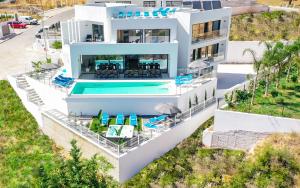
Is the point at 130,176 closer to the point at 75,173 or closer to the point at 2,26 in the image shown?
the point at 75,173

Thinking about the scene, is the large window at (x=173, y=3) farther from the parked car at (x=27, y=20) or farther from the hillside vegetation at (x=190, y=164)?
the parked car at (x=27, y=20)

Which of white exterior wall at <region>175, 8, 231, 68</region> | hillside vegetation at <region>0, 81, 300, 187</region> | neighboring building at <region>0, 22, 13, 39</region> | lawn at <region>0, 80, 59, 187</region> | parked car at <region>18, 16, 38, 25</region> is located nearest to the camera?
hillside vegetation at <region>0, 81, 300, 187</region>

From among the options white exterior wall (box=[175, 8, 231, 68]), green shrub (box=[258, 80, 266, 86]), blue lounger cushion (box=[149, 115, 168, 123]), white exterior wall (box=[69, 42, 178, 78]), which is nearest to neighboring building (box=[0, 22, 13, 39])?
white exterior wall (box=[69, 42, 178, 78])

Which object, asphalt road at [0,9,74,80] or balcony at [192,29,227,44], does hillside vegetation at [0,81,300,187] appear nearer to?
balcony at [192,29,227,44]

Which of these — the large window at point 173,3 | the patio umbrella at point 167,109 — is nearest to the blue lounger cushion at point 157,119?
the patio umbrella at point 167,109

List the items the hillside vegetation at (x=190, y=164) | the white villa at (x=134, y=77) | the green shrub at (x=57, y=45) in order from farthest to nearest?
the green shrub at (x=57, y=45) → the white villa at (x=134, y=77) → the hillside vegetation at (x=190, y=164)

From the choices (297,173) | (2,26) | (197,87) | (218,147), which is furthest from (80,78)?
(2,26)

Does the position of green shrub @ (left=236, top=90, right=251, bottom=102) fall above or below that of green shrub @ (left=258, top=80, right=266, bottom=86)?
below

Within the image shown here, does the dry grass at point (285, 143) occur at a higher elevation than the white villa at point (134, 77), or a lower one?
lower
